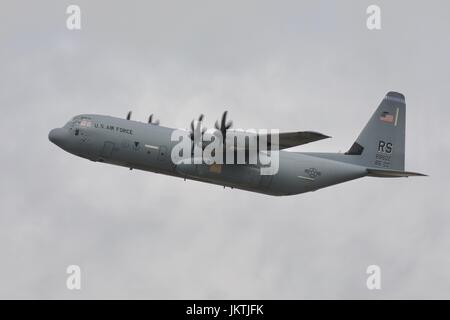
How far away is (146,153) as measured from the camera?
50.2 m

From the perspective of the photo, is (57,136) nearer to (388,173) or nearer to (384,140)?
(388,173)

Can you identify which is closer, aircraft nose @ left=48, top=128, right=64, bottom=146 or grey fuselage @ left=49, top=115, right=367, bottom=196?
grey fuselage @ left=49, top=115, right=367, bottom=196

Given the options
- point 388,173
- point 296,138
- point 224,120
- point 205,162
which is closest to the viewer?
point 296,138

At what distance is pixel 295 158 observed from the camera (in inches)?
2090

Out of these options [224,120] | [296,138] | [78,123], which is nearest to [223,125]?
[224,120]

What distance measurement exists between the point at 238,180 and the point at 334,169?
19.8 feet

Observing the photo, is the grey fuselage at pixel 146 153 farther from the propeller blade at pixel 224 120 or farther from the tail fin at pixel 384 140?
the tail fin at pixel 384 140

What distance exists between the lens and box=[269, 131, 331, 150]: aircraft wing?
47.9 meters

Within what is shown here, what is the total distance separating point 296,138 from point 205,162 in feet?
17.3

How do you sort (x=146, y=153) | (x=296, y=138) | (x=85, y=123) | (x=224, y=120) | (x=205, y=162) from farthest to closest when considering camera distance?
1. (x=85, y=123)
2. (x=205, y=162)
3. (x=224, y=120)
4. (x=146, y=153)
5. (x=296, y=138)

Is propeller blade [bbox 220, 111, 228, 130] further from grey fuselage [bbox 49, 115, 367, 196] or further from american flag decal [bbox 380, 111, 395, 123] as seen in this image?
american flag decal [bbox 380, 111, 395, 123]

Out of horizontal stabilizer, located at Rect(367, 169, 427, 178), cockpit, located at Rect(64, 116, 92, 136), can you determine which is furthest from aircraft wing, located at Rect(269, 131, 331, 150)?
cockpit, located at Rect(64, 116, 92, 136)
